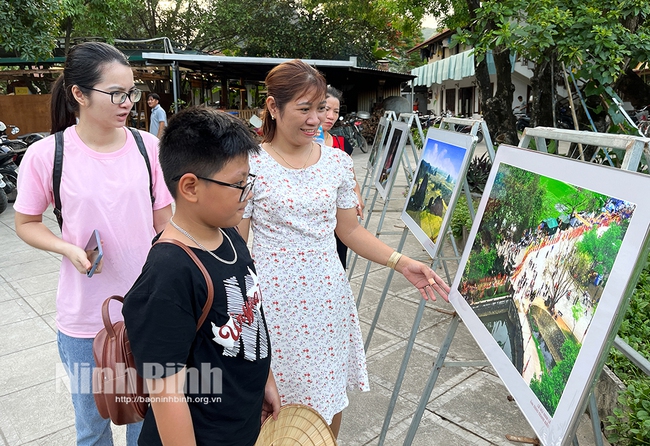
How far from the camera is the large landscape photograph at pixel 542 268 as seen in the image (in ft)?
3.61

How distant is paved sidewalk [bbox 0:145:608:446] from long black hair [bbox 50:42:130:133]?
164cm

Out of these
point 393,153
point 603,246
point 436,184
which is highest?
point 603,246

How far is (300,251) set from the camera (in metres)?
1.83

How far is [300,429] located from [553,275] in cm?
92

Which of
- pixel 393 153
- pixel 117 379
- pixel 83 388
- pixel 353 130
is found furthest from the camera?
pixel 353 130

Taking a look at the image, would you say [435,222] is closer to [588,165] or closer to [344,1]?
[588,165]

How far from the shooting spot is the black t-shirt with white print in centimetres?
109

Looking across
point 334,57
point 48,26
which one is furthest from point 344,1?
point 48,26

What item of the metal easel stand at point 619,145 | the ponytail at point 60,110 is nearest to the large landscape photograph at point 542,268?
the metal easel stand at point 619,145

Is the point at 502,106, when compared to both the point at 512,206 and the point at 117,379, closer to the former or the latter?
the point at 512,206

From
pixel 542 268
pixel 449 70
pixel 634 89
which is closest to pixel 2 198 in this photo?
pixel 542 268

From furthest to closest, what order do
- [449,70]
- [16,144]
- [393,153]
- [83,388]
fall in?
[449,70] → [16,144] → [393,153] → [83,388]

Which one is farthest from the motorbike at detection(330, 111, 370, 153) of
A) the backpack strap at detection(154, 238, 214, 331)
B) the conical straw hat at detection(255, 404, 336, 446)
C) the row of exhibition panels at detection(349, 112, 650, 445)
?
the backpack strap at detection(154, 238, 214, 331)

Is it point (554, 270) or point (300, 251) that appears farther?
point (300, 251)
